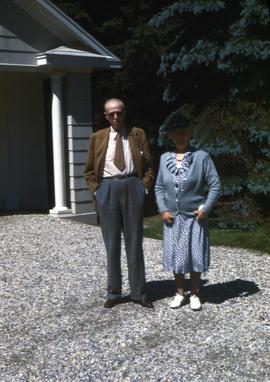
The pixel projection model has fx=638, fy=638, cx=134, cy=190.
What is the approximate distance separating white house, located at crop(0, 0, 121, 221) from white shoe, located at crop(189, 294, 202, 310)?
601cm

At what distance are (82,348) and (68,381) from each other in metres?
0.57

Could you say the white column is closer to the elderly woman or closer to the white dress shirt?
Answer: the white dress shirt

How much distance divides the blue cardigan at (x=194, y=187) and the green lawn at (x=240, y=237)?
3384mm

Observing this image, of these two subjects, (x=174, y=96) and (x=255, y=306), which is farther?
(x=174, y=96)

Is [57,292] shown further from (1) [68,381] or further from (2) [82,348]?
(1) [68,381]

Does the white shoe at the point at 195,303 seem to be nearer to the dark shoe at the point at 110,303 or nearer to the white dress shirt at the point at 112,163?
the dark shoe at the point at 110,303

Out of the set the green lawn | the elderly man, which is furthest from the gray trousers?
the green lawn

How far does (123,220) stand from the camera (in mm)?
5527

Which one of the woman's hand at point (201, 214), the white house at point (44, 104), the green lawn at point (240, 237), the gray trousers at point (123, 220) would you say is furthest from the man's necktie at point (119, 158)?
the white house at point (44, 104)

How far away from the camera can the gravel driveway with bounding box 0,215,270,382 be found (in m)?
4.33

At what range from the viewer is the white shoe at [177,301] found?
18.2 ft

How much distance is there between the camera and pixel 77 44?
37.0 feet

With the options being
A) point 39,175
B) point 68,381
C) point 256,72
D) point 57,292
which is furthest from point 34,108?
point 68,381

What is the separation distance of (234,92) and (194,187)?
590 centimetres
